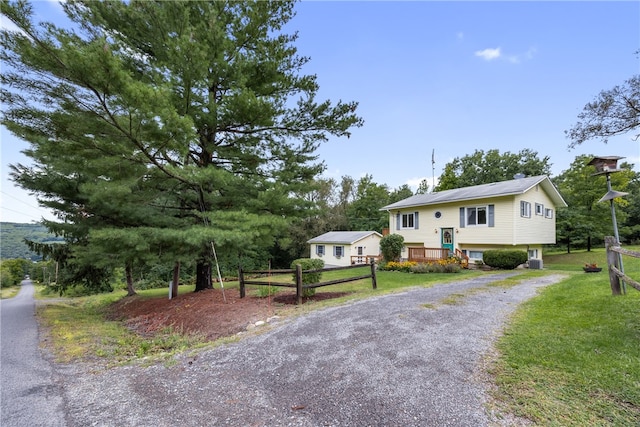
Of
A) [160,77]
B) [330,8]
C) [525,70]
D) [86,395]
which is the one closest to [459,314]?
[86,395]

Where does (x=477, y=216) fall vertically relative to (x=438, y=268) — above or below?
above

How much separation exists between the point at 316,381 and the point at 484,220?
16.1 m

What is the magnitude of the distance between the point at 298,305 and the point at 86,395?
4599 mm

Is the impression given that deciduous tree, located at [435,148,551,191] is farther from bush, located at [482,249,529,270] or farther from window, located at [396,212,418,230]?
bush, located at [482,249,529,270]

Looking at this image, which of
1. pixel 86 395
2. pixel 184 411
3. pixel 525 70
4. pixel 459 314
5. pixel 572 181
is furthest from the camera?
pixel 572 181

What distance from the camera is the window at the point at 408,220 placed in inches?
804

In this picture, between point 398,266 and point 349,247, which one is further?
point 349,247

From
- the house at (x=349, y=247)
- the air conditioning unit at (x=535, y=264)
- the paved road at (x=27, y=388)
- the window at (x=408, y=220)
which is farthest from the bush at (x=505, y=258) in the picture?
the paved road at (x=27, y=388)

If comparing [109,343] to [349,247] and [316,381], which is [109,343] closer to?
[316,381]

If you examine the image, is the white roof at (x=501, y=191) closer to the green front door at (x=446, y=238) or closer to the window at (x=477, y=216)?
the window at (x=477, y=216)

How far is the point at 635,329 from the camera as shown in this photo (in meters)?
4.24

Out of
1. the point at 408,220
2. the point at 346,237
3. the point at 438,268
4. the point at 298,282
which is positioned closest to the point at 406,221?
the point at 408,220

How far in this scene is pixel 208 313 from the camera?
7426mm

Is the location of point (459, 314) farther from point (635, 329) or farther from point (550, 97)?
point (550, 97)
